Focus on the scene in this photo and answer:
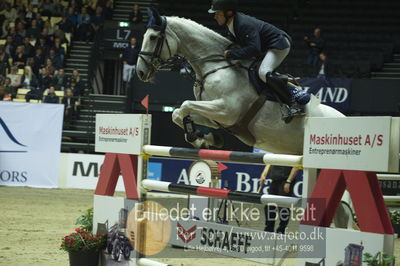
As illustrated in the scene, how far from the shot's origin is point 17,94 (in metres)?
17.2

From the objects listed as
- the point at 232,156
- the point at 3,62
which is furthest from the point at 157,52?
the point at 3,62

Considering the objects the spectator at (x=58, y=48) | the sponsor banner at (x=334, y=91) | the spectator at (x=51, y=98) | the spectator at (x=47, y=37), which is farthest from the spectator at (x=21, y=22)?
the sponsor banner at (x=334, y=91)

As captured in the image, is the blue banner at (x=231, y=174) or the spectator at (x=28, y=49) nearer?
the blue banner at (x=231, y=174)

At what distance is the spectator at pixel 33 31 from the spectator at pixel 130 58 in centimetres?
413

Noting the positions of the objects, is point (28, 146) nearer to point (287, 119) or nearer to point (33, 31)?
point (33, 31)

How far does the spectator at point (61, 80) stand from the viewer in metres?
18.6

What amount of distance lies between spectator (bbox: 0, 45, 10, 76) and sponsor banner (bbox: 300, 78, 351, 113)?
370 inches

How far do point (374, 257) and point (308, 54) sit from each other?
1431 cm

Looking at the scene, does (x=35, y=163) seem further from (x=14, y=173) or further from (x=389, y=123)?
(x=389, y=123)

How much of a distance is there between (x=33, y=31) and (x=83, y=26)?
1642 millimetres

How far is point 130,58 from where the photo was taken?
1816 centimetres

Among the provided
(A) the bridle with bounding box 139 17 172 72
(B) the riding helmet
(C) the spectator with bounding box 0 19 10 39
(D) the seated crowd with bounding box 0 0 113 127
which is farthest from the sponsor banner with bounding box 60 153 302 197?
(C) the spectator with bounding box 0 19 10 39

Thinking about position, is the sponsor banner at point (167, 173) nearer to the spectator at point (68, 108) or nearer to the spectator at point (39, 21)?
the spectator at point (68, 108)

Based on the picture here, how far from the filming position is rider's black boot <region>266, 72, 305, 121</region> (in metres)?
5.89
